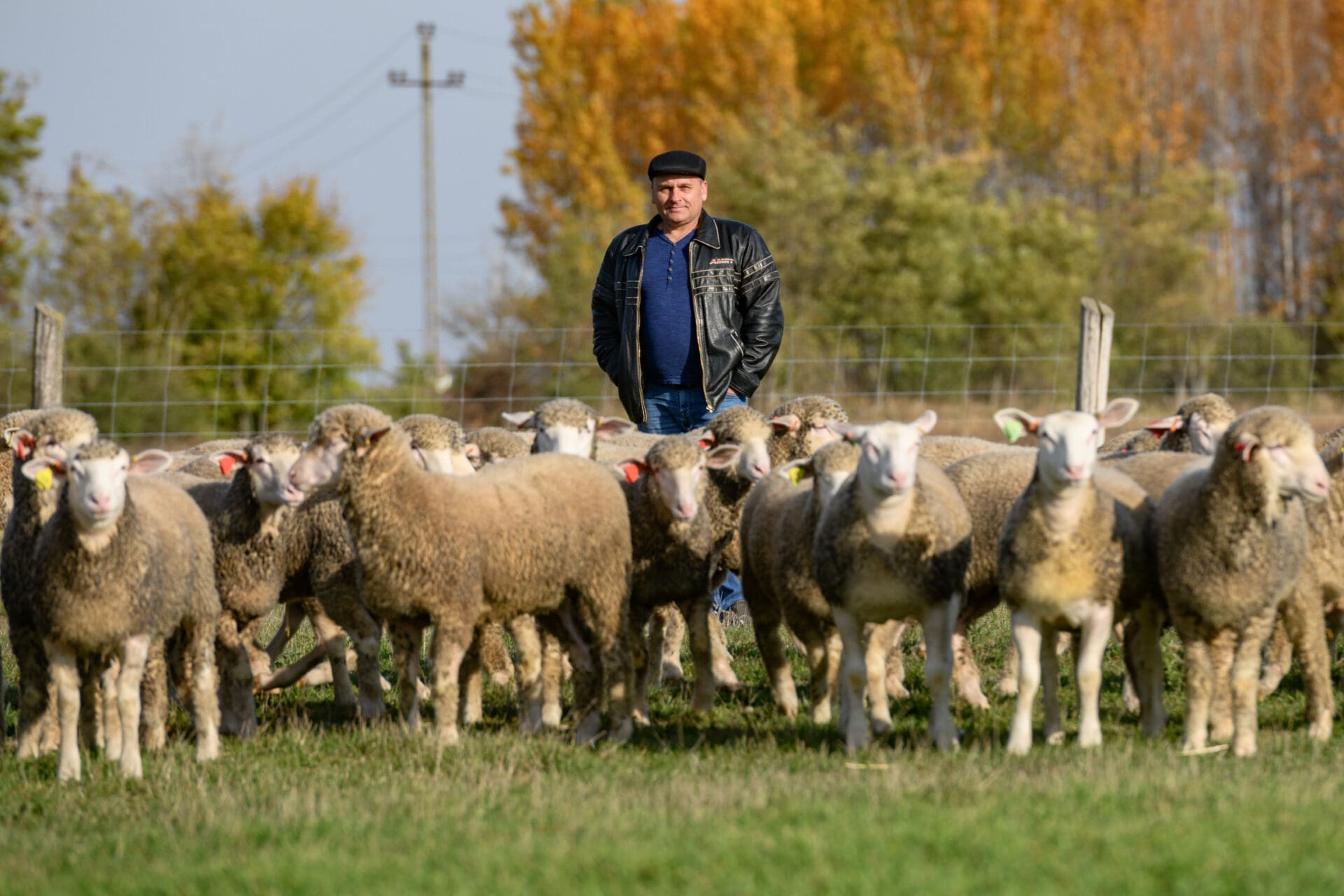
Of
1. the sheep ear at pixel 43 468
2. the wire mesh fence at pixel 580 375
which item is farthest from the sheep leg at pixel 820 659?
the wire mesh fence at pixel 580 375

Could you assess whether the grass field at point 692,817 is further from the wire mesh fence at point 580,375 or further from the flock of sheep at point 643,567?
the wire mesh fence at point 580,375

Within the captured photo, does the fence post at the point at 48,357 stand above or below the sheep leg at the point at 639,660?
above

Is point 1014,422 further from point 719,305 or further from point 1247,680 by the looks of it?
point 719,305

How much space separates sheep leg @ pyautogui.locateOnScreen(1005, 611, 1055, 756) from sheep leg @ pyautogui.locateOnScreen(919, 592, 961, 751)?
275 mm

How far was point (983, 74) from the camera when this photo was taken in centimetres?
3903

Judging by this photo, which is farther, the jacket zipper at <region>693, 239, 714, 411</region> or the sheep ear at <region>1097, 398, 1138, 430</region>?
the jacket zipper at <region>693, 239, 714, 411</region>

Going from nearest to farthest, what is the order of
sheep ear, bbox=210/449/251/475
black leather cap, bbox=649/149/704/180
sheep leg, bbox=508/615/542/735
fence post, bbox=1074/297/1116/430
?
sheep leg, bbox=508/615/542/735, sheep ear, bbox=210/449/251/475, black leather cap, bbox=649/149/704/180, fence post, bbox=1074/297/1116/430

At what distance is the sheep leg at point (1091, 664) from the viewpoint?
621cm

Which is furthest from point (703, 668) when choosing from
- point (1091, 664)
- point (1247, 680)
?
point (1247, 680)

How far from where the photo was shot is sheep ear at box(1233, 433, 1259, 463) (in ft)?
19.9

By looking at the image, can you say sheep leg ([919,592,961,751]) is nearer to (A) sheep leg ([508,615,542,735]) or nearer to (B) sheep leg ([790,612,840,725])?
(B) sheep leg ([790,612,840,725])

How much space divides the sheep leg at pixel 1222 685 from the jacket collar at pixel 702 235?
13.2ft

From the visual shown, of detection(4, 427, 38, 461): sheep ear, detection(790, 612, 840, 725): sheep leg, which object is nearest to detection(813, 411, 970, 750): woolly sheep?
detection(790, 612, 840, 725): sheep leg

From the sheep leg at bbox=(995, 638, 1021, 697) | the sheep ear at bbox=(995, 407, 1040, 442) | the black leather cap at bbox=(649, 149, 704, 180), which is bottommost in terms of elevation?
the sheep leg at bbox=(995, 638, 1021, 697)
